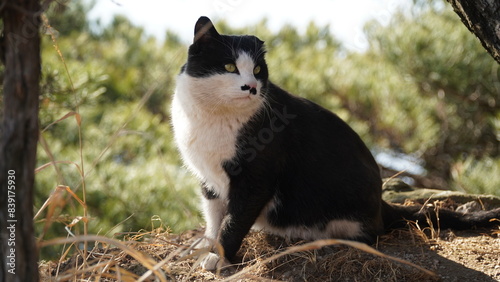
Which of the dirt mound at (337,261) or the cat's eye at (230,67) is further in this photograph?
the cat's eye at (230,67)

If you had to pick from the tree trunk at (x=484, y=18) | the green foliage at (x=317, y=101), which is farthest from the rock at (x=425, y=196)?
the green foliage at (x=317, y=101)

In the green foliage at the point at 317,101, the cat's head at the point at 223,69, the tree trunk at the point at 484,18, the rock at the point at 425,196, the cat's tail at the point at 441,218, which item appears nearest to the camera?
the tree trunk at the point at 484,18

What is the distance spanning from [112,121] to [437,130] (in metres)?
3.16

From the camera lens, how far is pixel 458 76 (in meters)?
5.01

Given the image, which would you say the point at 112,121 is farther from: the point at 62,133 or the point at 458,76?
the point at 458,76

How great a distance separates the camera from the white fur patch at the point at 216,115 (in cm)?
214

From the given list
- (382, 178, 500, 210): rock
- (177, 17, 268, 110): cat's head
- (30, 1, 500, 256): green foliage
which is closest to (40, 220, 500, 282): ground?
(382, 178, 500, 210): rock

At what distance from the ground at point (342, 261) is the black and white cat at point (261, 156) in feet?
0.26

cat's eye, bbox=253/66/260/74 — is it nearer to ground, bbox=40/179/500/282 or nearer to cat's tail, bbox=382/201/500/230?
ground, bbox=40/179/500/282

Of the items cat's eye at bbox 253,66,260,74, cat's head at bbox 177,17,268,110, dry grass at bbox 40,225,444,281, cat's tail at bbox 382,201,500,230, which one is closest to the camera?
dry grass at bbox 40,225,444,281

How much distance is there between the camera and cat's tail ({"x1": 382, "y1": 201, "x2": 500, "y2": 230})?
2.48 m

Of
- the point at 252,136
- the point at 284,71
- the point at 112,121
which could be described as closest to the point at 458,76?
the point at 284,71

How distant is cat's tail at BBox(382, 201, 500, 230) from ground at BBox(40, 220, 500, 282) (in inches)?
2.2

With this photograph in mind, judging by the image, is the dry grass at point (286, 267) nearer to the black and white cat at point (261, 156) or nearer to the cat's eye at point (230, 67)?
the black and white cat at point (261, 156)
